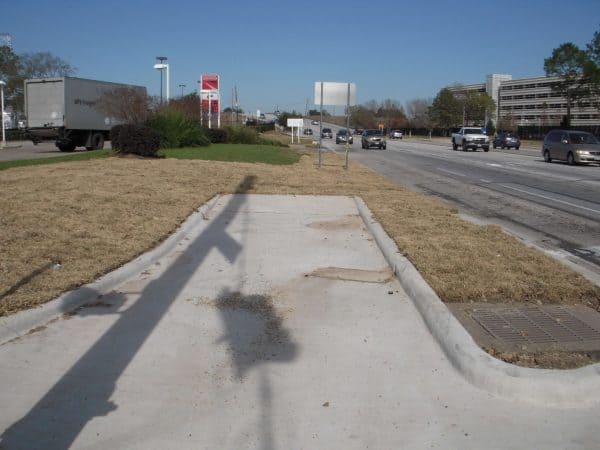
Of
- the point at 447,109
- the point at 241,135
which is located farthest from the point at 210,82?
the point at 447,109

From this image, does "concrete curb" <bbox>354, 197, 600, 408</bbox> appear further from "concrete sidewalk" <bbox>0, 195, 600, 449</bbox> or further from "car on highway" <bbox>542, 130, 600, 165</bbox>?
"car on highway" <bbox>542, 130, 600, 165</bbox>

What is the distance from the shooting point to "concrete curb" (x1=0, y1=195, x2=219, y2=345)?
486cm

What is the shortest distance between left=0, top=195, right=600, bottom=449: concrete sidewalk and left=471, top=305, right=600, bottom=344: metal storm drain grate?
1.91 feet

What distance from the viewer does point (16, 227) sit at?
26.7 feet

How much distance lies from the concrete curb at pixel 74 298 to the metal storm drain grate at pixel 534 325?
12.0 ft

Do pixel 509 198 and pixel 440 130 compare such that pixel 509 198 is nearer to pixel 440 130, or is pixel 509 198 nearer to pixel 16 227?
pixel 16 227

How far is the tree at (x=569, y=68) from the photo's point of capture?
76500 millimetres

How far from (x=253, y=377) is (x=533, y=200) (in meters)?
12.6

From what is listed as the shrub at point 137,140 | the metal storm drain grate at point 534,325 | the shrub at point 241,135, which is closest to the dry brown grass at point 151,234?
the metal storm drain grate at point 534,325

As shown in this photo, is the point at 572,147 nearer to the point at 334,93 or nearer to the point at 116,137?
the point at 334,93

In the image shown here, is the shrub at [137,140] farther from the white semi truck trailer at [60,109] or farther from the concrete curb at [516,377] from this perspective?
the concrete curb at [516,377]

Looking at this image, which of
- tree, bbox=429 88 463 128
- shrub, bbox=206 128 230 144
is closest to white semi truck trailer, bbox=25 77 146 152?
shrub, bbox=206 128 230 144

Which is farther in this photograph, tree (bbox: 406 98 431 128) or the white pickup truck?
tree (bbox: 406 98 431 128)

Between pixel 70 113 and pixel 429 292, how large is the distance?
27.3 m
